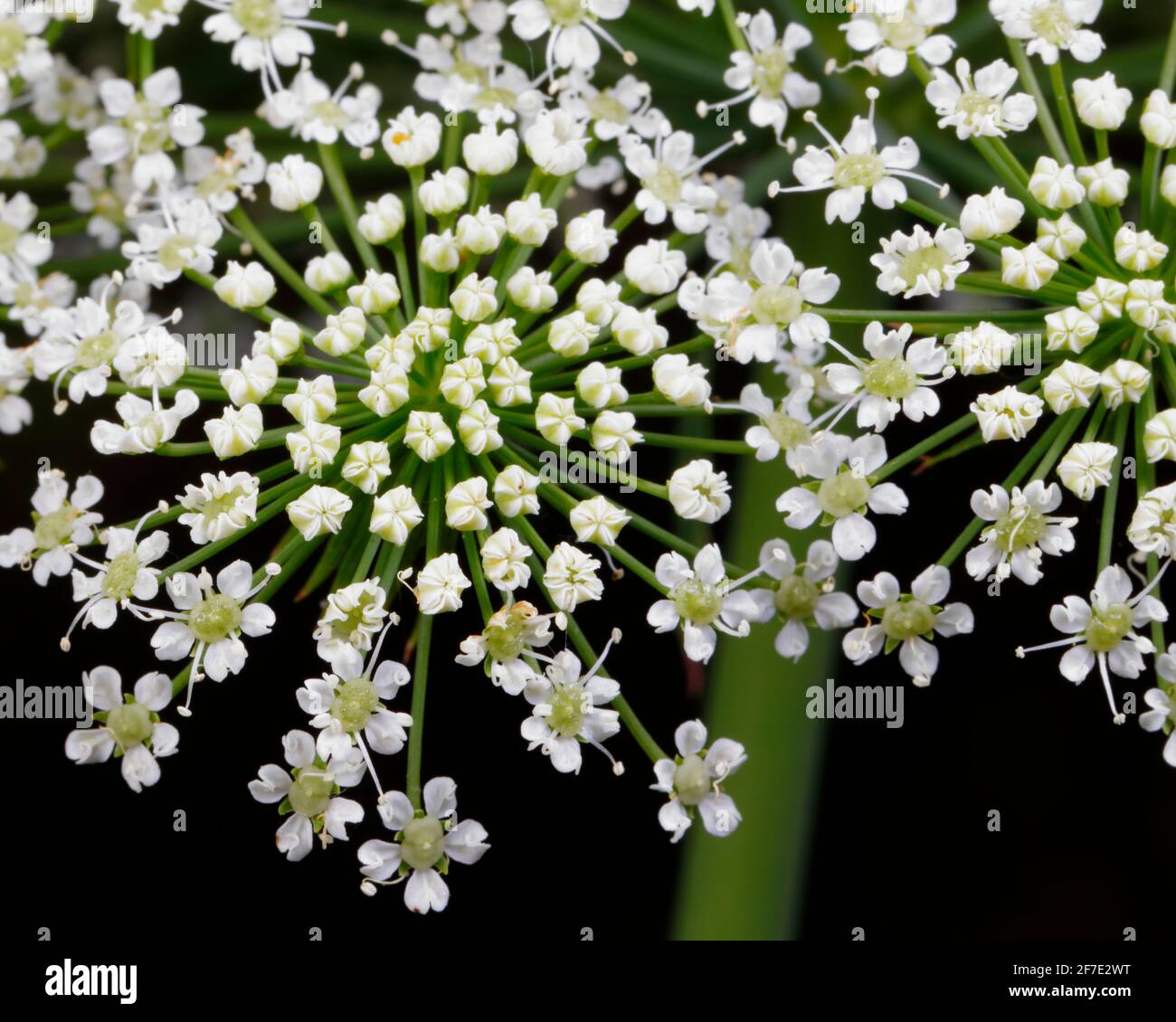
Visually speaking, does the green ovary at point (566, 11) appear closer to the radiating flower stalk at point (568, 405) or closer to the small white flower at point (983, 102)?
the radiating flower stalk at point (568, 405)

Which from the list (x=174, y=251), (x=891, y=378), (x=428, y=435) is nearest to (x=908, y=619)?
(x=891, y=378)

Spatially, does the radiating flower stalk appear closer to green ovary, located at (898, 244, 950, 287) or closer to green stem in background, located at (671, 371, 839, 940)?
green ovary, located at (898, 244, 950, 287)

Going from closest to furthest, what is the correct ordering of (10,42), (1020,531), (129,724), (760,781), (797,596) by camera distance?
(1020,531) → (129,724) → (797,596) → (10,42) → (760,781)

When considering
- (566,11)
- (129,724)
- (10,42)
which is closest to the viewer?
(129,724)

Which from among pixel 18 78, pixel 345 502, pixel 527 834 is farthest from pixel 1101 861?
pixel 18 78

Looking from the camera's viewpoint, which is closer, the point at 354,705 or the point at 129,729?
the point at 354,705

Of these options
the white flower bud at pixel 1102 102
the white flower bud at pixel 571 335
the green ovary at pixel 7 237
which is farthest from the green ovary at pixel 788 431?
the green ovary at pixel 7 237

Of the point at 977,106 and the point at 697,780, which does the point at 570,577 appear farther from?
the point at 977,106
